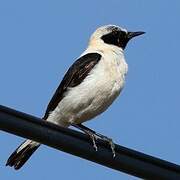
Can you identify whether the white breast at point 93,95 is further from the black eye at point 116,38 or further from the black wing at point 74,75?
the black eye at point 116,38

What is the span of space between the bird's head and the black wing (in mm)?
792

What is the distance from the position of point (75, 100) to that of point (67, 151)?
10.6ft

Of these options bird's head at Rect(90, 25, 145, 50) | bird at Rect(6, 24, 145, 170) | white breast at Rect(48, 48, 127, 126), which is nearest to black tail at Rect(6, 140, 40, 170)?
bird at Rect(6, 24, 145, 170)

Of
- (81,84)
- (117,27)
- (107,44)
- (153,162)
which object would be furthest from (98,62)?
(153,162)

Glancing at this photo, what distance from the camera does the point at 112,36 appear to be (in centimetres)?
893

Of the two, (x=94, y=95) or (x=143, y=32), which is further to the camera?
(x=143, y=32)

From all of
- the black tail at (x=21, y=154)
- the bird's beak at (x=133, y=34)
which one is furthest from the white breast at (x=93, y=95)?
the bird's beak at (x=133, y=34)

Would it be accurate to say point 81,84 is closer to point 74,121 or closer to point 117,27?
point 74,121

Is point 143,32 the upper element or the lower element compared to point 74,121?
upper

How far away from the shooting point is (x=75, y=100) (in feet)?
24.6

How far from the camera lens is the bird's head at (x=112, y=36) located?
8.72 metres

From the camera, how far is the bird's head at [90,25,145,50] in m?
8.72

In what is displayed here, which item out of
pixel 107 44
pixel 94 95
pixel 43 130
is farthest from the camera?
pixel 107 44

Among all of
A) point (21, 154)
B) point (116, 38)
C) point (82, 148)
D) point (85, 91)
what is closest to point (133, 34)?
point (116, 38)
